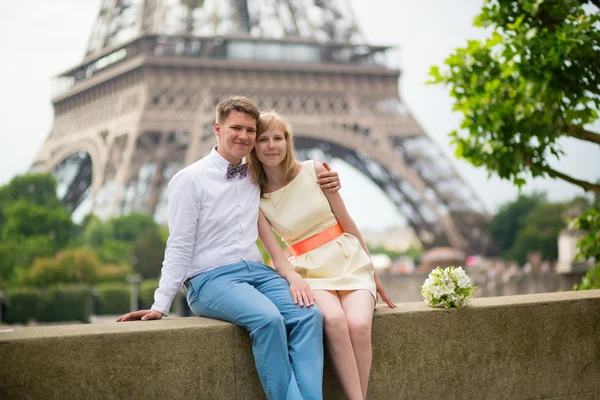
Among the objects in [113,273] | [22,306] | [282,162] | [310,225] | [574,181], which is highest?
[574,181]

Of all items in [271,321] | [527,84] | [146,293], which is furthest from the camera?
[146,293]

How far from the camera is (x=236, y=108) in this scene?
4.28 meters

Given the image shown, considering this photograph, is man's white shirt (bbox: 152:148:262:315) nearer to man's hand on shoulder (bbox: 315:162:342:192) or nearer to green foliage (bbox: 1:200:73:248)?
man's hand on shoulder (bbox: 315:162:342:192)

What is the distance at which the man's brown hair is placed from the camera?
4281mm

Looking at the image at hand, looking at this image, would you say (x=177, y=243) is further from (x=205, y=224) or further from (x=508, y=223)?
(x=508, y=223)

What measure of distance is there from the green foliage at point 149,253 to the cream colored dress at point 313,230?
40.0 m

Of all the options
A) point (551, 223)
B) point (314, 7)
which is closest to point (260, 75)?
point (314, 7)

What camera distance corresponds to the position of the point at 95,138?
128 ft

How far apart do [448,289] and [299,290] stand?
3.08 feet

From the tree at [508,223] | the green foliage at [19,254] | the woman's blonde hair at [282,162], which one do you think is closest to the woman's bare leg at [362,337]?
the woman's blonde hair at [282,162]

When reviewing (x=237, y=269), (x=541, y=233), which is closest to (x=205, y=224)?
(x=237, y=269)

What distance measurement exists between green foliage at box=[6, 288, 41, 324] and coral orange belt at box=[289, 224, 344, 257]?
35489mm

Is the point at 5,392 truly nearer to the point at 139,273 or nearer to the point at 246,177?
the point at 246,177

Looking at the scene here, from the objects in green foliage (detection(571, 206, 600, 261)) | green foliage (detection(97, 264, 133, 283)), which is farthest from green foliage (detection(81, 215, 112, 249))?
green foliage (detection(571, 206, 600, 261))
